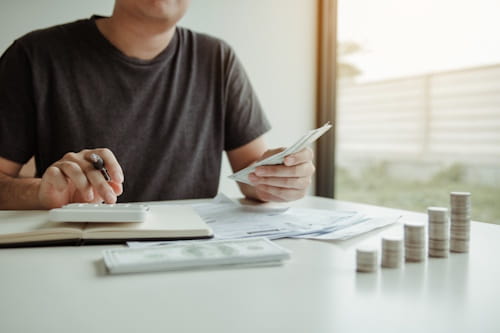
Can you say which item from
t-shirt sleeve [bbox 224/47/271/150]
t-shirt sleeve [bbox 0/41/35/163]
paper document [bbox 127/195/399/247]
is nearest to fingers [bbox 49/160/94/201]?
paper document [bbox 127/195/399/247]

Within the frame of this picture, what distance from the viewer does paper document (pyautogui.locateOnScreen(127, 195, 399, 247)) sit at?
0.77 meters

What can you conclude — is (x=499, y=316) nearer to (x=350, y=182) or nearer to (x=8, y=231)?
(x=8, y=231)

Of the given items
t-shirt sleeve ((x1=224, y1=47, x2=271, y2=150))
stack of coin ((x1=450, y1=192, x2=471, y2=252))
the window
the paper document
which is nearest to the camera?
stack of coin ((x1=450, y1=192, x2=471, y2=252))

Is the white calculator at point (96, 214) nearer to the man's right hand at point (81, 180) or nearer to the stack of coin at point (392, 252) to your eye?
the man's right hand at point (81, 180)

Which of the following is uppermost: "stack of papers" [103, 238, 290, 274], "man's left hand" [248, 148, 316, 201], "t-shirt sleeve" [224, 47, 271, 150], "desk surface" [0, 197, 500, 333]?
"t-shirt sleeve" [224, 47, 271, 150]

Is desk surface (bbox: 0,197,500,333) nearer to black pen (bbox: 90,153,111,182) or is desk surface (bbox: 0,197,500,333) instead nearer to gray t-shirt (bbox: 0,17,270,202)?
black pen (bbox: 90,153,111,182)

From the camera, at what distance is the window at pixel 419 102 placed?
241 centimetres

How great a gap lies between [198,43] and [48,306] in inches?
49.0

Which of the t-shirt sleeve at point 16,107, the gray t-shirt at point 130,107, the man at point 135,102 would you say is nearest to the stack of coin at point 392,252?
the man at point 135,102

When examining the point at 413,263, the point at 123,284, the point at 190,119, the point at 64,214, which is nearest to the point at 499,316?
the point at 413,263

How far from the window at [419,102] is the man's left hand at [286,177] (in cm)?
150

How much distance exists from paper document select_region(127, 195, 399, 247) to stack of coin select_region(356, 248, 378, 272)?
0.17 metres

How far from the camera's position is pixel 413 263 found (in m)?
0.62

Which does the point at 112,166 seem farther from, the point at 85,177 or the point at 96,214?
the point at 96,214
